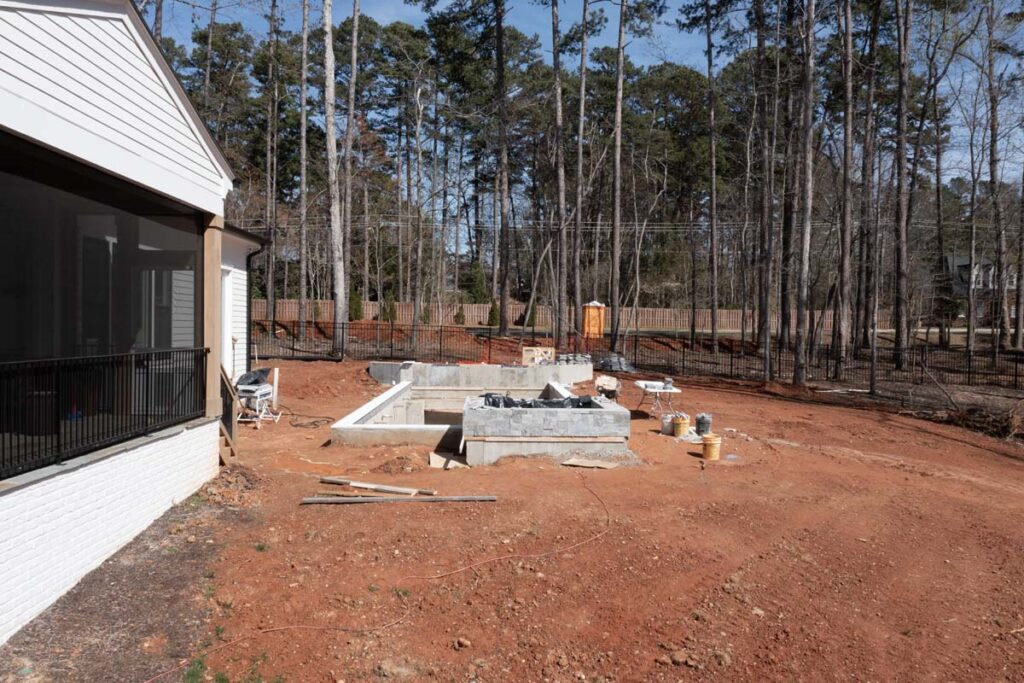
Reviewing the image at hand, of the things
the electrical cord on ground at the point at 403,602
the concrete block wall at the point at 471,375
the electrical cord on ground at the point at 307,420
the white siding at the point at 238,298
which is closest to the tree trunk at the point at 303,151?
the concrete block wall at the point at 471,375

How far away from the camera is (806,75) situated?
17.8m

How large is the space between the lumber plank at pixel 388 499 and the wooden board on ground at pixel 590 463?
2.05 meters

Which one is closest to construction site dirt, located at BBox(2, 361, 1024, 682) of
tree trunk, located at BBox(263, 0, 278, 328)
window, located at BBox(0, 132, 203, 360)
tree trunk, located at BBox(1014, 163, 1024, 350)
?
window, located at BBox(0, 132, 203, 360)

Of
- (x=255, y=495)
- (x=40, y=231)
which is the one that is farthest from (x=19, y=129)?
(x=255, y=495)

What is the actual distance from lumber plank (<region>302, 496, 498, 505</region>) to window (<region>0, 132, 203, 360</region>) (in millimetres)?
2249

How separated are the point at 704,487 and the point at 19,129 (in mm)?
7327

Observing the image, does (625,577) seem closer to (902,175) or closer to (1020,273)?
(902,175)

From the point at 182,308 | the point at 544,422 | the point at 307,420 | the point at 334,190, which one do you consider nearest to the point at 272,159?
the point at 334,190

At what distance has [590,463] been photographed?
8.83 meters

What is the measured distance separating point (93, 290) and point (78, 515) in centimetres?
283

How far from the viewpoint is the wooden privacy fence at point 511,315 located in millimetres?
36594

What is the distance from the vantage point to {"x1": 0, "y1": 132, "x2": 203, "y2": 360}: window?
527cm

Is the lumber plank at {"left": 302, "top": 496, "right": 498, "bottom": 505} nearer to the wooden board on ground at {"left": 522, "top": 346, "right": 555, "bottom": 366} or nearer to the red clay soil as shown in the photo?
the red clay soil

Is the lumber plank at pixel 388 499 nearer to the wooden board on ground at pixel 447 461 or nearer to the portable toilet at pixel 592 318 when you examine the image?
the wooden board on ground at pixel 447 461
